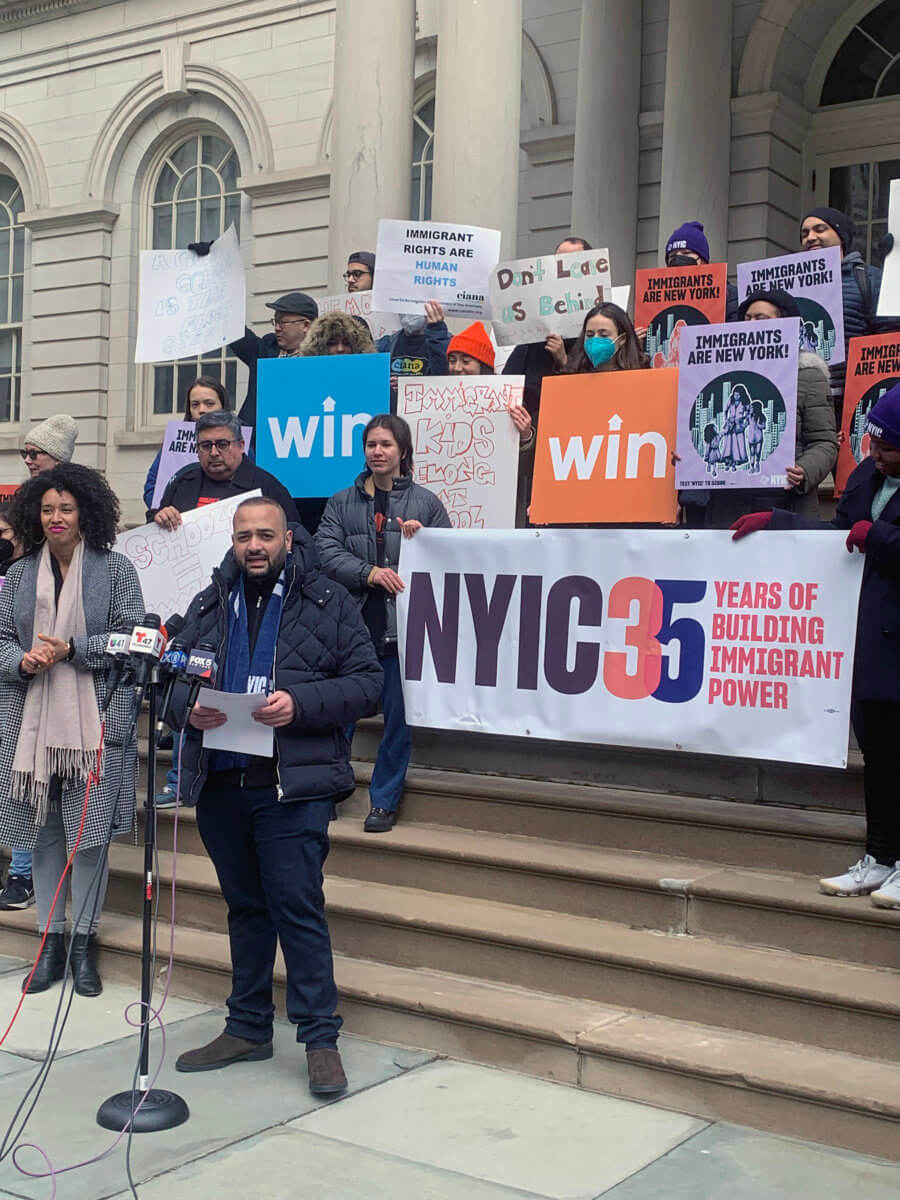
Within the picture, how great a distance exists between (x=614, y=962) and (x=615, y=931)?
29 centimetres

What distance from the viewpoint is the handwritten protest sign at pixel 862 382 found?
6.83 m

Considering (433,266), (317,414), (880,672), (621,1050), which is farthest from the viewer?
(433,266)

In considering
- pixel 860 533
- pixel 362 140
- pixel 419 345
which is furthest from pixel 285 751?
pixel 362 140

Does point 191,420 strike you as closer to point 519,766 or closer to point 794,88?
point 519,766

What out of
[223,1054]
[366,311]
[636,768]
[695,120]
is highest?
[695,120]

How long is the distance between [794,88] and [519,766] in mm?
9288

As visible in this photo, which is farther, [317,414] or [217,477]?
[317,414]

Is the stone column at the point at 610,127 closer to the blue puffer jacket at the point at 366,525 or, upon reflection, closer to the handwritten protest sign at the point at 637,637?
the blue puffer jacket at the point at 366,525

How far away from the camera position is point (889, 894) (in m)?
5.12

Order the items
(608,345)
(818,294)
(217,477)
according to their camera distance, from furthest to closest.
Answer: (818,294) → (217,477) → (608,345)

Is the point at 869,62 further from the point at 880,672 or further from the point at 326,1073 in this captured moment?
the point at 326,1073

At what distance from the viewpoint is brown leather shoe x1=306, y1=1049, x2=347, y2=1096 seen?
4.85m

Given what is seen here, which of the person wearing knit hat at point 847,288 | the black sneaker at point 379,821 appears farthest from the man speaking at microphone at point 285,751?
the person wearing knit hat at point 847,288

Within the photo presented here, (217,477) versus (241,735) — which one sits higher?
(217,477)
